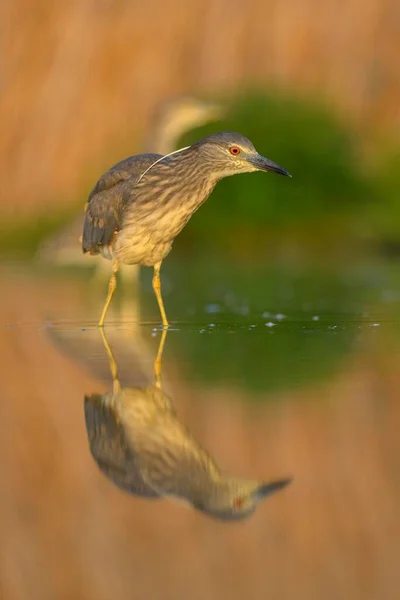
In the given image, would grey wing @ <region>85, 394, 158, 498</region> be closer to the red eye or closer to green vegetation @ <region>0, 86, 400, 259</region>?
the red eye

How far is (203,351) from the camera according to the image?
190 inches

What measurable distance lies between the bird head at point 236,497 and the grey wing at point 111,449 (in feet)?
0.39

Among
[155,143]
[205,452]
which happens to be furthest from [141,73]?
[205,452]

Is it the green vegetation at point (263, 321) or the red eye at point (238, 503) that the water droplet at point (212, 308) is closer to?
the green vegetation at point (263, 321)

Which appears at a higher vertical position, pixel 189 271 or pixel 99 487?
pixel 99 487

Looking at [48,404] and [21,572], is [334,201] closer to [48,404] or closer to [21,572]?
[48,404]

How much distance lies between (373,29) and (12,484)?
12992 millimetres

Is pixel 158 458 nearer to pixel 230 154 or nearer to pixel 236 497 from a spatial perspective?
pixel 236 497

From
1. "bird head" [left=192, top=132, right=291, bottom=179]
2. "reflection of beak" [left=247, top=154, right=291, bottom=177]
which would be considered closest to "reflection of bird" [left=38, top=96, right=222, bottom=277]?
"bird head" [left=192, top=132, right=291, bottom=179]

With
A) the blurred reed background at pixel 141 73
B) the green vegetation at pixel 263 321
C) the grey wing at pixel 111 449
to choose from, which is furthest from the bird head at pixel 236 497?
the blurred reed background at pixel 141 73

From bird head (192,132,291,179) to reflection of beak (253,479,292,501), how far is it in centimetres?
312

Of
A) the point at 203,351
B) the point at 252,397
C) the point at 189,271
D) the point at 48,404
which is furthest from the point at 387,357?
the point at 189,271

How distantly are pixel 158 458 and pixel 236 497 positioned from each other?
41 cm

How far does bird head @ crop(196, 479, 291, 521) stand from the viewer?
2430mm
